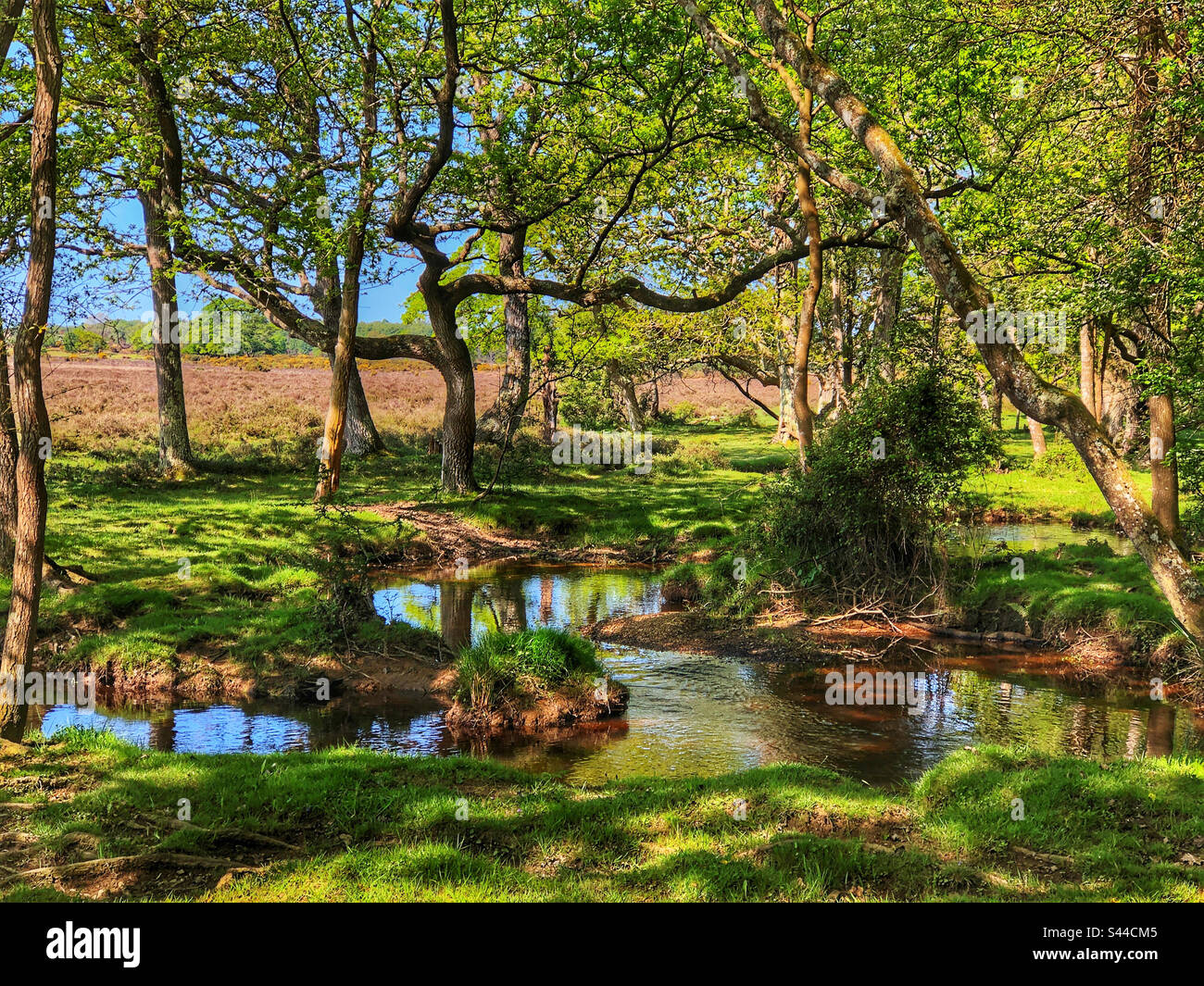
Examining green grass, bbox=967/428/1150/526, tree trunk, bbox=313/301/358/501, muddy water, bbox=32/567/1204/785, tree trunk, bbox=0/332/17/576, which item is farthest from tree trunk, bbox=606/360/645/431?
tree trunk, bbox=0/332/17/576

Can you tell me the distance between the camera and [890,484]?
14.9 m

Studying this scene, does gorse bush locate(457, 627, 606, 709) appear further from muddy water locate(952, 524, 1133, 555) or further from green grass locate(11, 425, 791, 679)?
muddy water locate(952, 524, 1133, 555)

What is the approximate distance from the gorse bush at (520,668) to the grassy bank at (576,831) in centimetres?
242

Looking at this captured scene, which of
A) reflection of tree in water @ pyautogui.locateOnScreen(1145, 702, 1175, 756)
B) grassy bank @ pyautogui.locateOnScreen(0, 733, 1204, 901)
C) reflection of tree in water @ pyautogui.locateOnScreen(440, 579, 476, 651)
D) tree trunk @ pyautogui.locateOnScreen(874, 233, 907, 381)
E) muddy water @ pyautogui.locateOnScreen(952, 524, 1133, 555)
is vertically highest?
tree trunk @ pyautogui.locateOnScreen(874, 233, 907, 381)

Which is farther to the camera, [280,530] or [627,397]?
[627,397]

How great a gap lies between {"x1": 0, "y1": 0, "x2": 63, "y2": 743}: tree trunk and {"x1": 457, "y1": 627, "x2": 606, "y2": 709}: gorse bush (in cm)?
472

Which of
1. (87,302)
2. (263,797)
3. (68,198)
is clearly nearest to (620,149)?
(87,302)

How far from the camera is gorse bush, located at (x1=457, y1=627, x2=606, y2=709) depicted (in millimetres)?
10836

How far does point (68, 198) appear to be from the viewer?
19625 mm

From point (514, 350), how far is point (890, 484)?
14.0 metres

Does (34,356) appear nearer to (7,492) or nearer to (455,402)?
(7,492)

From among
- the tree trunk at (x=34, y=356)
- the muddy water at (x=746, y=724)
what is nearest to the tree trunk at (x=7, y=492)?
the muddy water at (x=746, y=724)

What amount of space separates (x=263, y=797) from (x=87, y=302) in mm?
12384

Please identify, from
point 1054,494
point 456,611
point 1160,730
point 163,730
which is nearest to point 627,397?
point 1054,494
